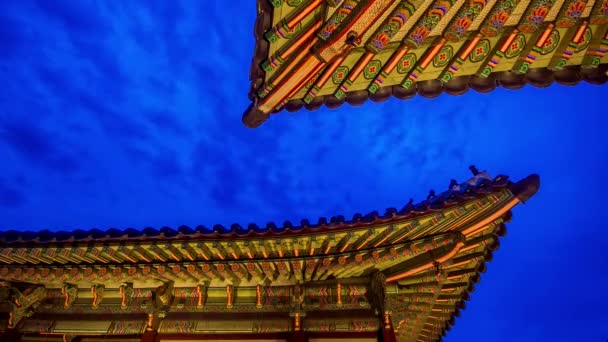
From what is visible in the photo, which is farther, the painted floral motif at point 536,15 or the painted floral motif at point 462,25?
the painted floral motif at point 462,25

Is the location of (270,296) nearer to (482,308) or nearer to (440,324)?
(440,324)

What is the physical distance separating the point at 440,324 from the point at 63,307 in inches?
337

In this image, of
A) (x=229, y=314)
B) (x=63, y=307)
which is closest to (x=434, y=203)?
(x=229, y=314)

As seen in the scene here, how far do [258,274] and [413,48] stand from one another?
4.69m

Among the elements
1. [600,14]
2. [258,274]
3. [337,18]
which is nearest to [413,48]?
[337,18]

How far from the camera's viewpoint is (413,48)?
5.18 meters

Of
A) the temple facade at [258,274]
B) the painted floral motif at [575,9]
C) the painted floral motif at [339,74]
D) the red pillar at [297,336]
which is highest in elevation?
the painted floral motif at [575,9]

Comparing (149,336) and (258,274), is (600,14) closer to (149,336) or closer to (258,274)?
(258,274)

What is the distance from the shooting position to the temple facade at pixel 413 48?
4434 millimetres

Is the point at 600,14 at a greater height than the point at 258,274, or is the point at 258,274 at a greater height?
the point at 600,14

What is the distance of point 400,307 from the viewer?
7672 mm

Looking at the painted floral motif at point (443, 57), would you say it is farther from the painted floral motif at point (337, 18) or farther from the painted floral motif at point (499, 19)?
the painted floral motif at point (337, 18)

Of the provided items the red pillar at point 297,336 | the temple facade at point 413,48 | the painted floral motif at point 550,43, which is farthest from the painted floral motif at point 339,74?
the red pillar at point 297,336

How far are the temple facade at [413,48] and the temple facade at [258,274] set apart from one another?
5.96ft
